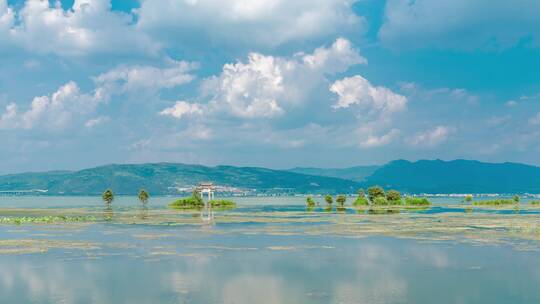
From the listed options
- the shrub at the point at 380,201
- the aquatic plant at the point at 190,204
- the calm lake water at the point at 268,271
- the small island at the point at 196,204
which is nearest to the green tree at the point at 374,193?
the shrub at the point at 380,201

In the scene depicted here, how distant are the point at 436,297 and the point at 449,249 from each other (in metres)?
21.6

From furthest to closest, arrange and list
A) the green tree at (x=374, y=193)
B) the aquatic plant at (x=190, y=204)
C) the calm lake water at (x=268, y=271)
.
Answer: the green tree at (x=374, y=193)
the aquatic plant at (x=190, y=204)
the calm lake water at (x=268, y=271)

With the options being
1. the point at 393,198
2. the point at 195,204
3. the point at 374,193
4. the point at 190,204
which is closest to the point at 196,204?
the point at 195,204

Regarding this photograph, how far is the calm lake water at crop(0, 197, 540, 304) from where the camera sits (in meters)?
32.9

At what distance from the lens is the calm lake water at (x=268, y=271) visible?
108 feet

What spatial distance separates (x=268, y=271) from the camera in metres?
41.4

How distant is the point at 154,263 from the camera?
147 feet

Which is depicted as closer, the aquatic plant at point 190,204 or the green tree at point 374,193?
the aquatic plant at point 190,204

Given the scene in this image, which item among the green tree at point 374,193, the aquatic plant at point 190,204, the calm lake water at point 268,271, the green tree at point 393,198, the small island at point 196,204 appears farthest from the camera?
the green tree at point 374,193

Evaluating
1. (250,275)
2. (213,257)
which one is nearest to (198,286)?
(250,275)

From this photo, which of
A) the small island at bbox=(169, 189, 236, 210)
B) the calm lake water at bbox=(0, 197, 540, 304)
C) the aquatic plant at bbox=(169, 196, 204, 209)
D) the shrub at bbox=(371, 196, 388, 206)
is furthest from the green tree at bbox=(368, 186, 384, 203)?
the calm lake water at bbox=(0, 197, 540, 304)

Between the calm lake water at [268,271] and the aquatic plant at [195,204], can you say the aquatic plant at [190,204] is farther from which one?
the calm lake water at [268,271]

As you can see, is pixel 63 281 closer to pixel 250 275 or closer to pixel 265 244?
pixel 250 275

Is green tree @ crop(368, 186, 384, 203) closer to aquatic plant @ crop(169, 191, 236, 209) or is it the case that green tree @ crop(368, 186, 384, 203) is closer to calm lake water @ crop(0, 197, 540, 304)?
aquatic plant @ crop(169, 191, 236, 209)
